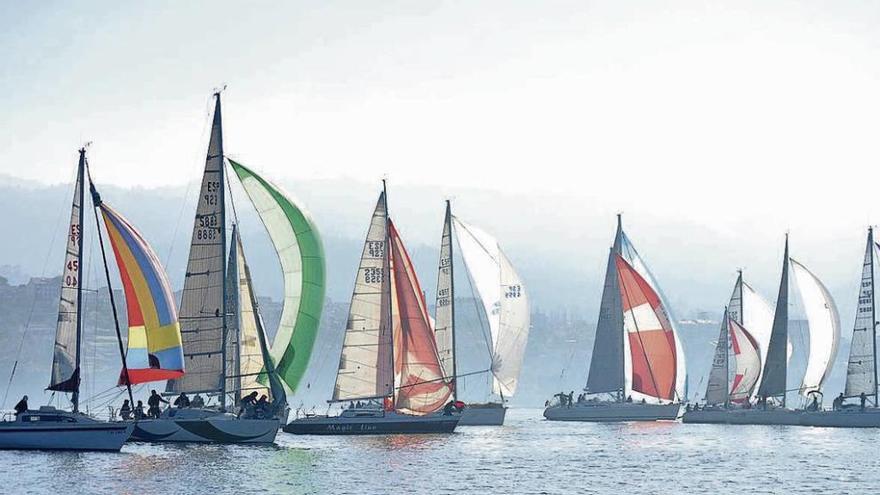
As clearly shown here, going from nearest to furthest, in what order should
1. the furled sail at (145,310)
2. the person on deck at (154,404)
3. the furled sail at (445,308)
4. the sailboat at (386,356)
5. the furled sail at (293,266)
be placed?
the furled sail at (145,310), the person on deck at (154,404), the furled sail at (293,266), the sailboat at (386,356), the furled sail at (445,308)

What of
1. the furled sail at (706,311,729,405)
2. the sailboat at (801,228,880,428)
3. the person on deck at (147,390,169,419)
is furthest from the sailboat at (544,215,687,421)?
the person on deck at (147,390,169,419)

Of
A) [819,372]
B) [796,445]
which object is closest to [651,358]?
[819,372]

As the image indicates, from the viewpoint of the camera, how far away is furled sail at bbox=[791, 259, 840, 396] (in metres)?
92.1

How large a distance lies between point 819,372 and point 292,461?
4452 cm

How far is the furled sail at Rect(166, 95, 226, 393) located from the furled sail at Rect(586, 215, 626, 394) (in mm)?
45506

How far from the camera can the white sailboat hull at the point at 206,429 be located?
61031 millimetres

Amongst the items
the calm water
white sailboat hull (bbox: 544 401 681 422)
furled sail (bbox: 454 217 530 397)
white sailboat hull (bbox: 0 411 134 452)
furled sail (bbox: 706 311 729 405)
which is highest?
furled sail (bbox: 454 217 530 397)

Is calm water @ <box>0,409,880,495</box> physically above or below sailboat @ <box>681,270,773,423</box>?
below

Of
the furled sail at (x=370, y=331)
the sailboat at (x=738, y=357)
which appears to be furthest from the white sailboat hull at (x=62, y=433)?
the sailboat at (x=738, y=357)

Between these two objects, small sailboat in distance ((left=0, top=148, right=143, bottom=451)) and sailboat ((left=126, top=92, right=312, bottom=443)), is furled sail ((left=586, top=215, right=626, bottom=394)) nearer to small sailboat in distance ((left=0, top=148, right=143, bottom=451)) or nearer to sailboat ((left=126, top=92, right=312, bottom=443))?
sailboat ((left=126, top=92, right=312, bottom=443))

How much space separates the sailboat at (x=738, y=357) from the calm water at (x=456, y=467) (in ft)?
59.9

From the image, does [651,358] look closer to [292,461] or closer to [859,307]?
[859,307]

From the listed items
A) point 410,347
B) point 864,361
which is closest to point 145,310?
point 410,347

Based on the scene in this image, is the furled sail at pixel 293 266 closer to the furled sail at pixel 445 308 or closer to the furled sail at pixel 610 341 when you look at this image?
the furled sail at pixel 445 308
